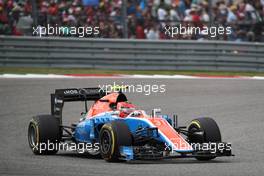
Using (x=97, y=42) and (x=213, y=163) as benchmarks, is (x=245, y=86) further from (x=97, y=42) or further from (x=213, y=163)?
(x=213, y=163)

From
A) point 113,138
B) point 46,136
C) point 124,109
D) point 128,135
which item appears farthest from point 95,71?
point 113,138

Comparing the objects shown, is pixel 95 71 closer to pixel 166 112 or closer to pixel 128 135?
pixel 166 112

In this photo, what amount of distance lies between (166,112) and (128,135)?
618cm

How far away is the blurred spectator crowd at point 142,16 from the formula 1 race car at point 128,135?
11.0m

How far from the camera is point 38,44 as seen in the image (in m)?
25.0

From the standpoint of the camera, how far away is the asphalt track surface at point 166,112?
11.2m

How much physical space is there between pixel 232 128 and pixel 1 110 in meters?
4.93

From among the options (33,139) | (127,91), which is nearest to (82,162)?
(33,139)

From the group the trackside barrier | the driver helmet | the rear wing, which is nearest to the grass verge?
the trackside barrier

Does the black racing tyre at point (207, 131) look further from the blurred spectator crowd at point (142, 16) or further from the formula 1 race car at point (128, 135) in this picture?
the blurred spectator crowd at point (142, 16)

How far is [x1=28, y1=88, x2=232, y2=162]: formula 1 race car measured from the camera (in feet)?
38.9

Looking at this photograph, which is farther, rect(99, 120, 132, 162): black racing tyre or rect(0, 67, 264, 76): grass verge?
rect(0, 67, 264, 76): grass verge

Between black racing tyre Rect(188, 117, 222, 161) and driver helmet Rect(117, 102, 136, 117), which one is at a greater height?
driver helmet Rect(117, 102, 136, 117)

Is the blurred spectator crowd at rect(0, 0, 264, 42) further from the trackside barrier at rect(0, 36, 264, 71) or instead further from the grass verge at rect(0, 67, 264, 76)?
the grass verge at rect(0, 67, 264, 76)
